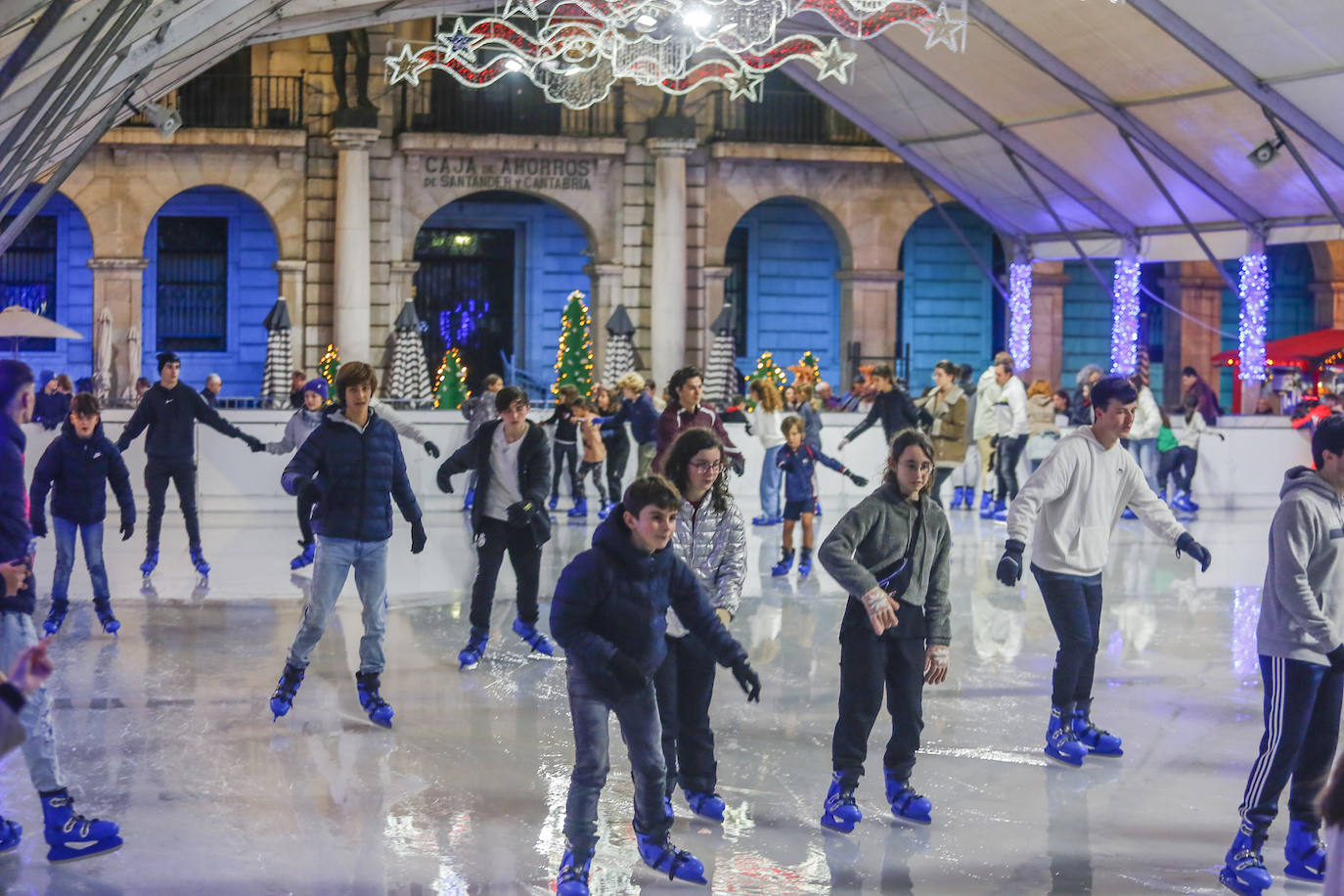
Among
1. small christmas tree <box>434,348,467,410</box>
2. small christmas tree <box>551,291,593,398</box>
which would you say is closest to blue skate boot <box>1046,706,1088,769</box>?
small christmas tree <box>434,348,467,410</box>

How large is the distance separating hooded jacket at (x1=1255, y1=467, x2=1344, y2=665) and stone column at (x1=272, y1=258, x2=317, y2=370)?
22.3 metres

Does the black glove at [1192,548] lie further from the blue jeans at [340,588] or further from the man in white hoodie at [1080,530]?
the blue jeans at [340,588]

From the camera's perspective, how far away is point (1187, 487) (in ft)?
61.3

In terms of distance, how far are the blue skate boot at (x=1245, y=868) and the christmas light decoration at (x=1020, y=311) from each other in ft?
71.7

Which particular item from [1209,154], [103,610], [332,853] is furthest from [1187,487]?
[332,853]

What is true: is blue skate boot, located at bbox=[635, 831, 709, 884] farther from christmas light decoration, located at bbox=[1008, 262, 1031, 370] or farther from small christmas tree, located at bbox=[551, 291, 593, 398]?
christmas light decoration, located at bbox=[1008, 262, 1031, 370]

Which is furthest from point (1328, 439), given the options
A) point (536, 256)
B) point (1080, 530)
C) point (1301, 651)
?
point (536, 256)

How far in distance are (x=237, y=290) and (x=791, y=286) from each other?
9.66 metres

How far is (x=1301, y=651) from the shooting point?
537 centimetres

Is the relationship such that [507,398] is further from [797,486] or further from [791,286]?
[791,286]

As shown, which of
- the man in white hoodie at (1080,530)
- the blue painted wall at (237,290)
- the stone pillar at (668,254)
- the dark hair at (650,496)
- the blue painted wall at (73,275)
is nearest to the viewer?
the dark hair at (650,496)

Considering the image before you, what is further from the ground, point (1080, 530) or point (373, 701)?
point (1080, 530)

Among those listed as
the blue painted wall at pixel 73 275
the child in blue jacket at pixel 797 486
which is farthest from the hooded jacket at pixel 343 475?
the blue painted wall at pixel 73 275

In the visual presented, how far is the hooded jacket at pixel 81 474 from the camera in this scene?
31.1ft
